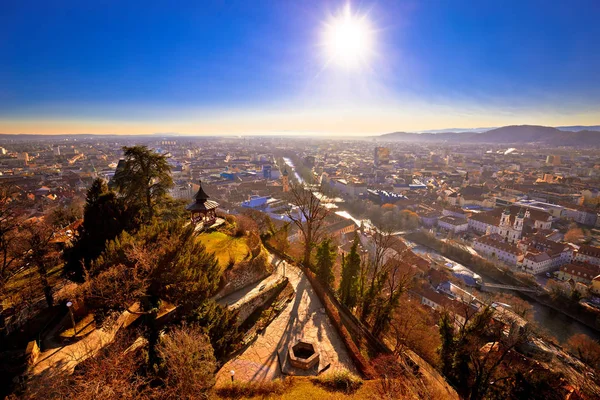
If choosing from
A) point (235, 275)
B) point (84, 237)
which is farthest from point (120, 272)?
point (235, 275)

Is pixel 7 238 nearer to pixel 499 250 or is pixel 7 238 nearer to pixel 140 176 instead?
→ pixel 140 176

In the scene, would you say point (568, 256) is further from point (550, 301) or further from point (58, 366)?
point (58, 366)

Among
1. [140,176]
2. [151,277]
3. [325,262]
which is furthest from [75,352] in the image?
[325,262]

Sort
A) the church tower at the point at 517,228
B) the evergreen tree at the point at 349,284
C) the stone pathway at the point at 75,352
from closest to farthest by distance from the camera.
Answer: the stone pathway at the point at 75,352
the evergreen tree at the point at 349,284
the church tower at the point at 517,228

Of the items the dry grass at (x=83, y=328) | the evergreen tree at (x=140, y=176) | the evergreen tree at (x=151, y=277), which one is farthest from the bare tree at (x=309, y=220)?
the dry grass at (x=83, y=328)

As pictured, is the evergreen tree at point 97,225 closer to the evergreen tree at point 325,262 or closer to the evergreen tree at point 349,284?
the evergreen tree at point 325,262

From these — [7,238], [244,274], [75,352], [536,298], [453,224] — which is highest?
[7,238]
